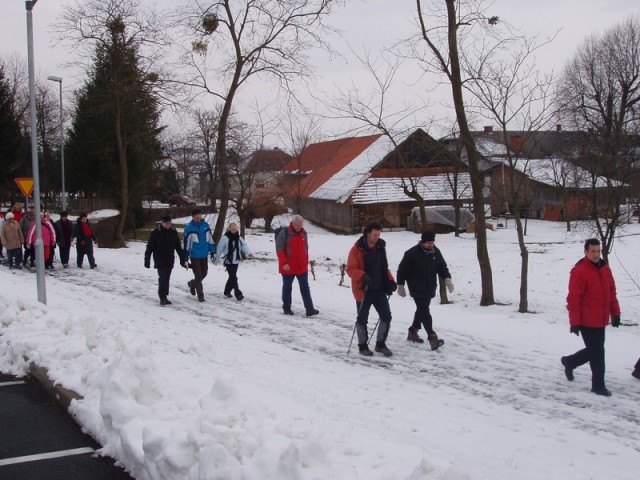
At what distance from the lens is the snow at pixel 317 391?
182 inches

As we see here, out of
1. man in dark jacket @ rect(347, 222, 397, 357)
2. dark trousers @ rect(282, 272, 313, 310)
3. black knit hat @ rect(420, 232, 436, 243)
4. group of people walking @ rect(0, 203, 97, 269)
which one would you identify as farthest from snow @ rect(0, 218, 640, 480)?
group of people walking @ rect(0, 203, 97, 269)

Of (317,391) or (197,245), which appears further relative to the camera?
(197,245)

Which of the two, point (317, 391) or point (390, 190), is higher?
point (390, 190)

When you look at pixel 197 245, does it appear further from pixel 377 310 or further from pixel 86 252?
pixel 86 252

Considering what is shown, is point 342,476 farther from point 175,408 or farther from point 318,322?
point 318,322

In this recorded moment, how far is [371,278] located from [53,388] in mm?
4188

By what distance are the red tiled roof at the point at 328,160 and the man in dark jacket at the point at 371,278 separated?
42918mm

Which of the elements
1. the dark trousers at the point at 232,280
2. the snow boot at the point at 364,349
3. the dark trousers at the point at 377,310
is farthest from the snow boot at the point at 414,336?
the dark trousers at the point at 232,280

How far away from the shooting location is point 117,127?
100 ft

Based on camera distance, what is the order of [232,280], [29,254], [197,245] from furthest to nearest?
[29,254] < [232,280] < [197,245]

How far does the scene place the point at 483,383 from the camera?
7.96 m

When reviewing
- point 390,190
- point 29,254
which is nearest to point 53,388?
point 29,254

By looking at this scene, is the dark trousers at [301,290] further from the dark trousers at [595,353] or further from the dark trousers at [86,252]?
the dark trousers at [86,252]

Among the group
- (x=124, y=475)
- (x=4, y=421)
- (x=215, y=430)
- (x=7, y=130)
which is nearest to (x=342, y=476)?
(x=215, y=430)
